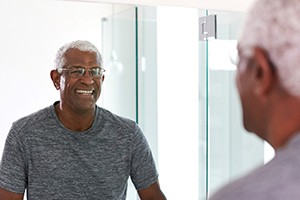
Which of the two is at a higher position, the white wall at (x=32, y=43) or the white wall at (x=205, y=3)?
the white wall at (x=205, y=3)

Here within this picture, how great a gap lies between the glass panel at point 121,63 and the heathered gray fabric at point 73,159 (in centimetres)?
Answer: 26

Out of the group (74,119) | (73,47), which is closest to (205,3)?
(73,47)

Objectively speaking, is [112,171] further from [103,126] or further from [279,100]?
[279,100]

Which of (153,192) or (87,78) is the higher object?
(87,78)

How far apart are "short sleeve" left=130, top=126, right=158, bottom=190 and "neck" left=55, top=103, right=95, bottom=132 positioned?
0.17m

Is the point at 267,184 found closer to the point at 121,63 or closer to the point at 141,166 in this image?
the point at 141,166

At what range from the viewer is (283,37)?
627 mm

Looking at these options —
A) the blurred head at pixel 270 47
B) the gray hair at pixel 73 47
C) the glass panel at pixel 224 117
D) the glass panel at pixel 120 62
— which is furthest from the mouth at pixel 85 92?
the blurred head at pixel 270 47

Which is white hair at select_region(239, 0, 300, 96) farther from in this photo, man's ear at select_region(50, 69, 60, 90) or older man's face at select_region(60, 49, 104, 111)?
man's ear at select_region(50, 69, 60, 90)

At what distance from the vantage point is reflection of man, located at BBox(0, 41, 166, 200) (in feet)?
5.00

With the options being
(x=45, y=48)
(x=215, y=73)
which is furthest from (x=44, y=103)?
(x=215, y=73)

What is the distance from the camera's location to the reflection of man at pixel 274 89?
0.61 metres

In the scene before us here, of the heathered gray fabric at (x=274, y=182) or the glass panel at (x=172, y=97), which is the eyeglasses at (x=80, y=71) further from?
the heathered gray fabric at (x=274, y=182)

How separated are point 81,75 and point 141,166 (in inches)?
14.0
